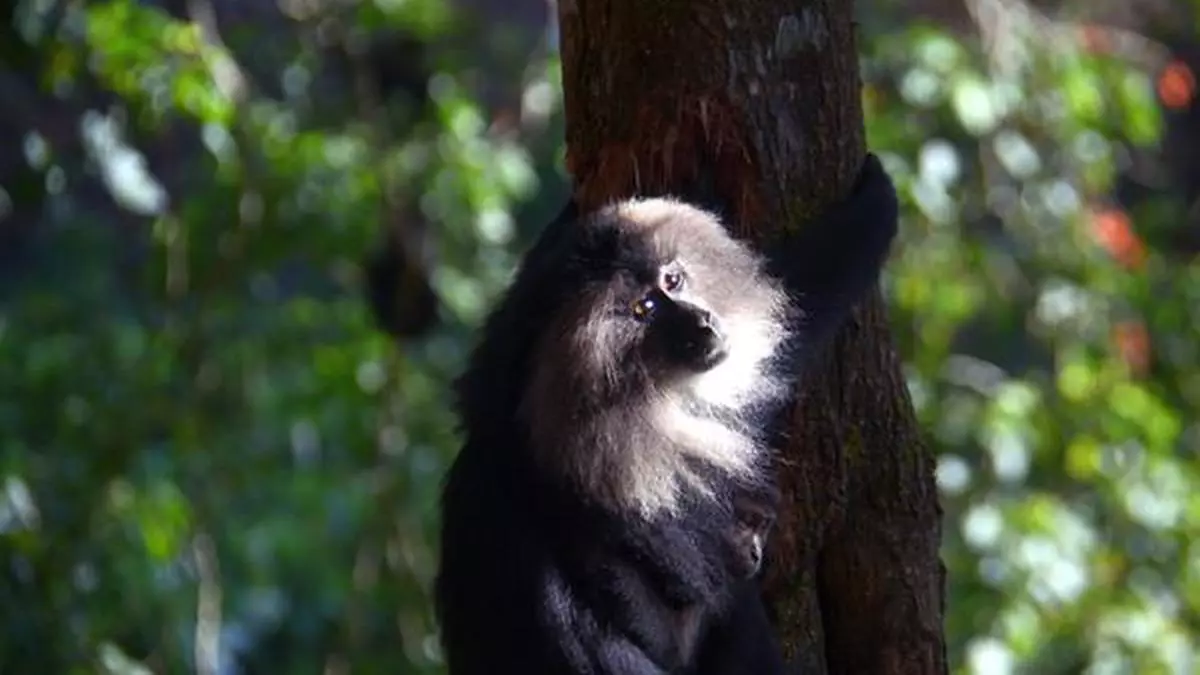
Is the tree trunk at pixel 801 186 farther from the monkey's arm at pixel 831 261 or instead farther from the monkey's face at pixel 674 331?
the monkey's face at pixel 674 331

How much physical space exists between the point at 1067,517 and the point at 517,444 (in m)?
2.45

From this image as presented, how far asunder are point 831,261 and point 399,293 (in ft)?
11.2

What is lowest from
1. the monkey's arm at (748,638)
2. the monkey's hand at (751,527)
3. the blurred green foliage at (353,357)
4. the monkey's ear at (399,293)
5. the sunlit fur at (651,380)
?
the monkey's ear at (399,293)

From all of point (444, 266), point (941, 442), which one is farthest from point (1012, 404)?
point (444, 266)

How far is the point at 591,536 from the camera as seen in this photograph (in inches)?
127

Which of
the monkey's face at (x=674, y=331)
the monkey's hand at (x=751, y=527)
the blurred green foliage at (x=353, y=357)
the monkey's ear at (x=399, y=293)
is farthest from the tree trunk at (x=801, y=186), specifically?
the monkey's ear at (x=399, y=293)

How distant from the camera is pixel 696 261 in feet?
Result: 10.8

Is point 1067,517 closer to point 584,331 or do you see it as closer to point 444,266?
point 444,266

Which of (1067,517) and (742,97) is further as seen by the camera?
(1067,517)

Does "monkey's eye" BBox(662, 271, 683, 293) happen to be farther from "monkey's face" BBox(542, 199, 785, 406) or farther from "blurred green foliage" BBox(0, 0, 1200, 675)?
"blurred green foliage" BBox(0, 0, 1200, 675)

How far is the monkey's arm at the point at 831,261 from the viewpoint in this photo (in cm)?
330

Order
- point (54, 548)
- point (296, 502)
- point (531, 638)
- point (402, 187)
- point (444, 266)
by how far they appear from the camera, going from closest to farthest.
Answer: point (531, 638) < point (54, 548) < point (296, 502) < point (402, 187) < point (444, 266)

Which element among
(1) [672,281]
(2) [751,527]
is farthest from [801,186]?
(2) [751,527]

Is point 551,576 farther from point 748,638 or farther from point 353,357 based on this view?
point 353,357
